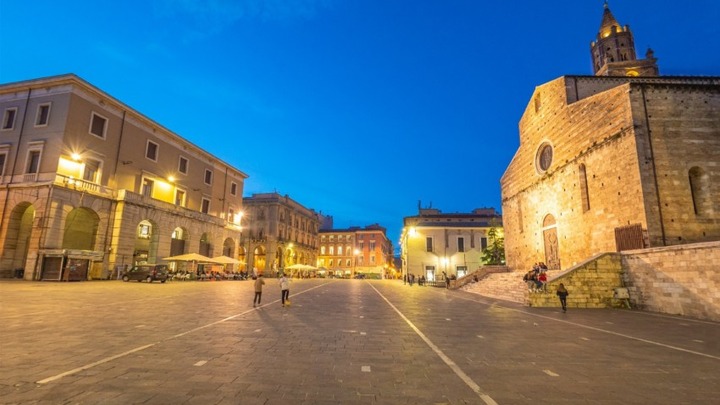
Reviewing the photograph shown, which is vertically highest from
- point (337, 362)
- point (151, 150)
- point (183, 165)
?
point (151, 150)

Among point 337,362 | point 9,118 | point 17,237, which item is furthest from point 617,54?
point 17,237

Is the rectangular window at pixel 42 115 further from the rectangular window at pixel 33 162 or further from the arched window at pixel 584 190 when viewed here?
the arched window at pixel 584 190

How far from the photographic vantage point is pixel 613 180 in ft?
63.8

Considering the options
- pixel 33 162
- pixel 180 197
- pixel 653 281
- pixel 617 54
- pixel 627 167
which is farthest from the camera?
pixel 617 54

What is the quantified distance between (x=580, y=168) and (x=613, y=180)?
3.23 meters

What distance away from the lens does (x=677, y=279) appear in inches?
565

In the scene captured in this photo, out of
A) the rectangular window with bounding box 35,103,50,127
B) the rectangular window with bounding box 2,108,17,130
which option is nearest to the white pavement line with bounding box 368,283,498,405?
the rectangular window with bounding box 35,103,50,127

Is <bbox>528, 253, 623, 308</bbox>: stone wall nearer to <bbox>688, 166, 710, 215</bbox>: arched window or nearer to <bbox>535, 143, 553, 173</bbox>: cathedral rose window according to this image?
<bbox>688, 166, 710, 215</bbox>: arched window

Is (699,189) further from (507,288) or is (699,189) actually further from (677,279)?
(507,288)

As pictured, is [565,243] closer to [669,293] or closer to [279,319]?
[669,293]

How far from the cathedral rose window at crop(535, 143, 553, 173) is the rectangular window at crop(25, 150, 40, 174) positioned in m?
38.5

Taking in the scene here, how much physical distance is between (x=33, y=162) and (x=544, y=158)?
39.5m

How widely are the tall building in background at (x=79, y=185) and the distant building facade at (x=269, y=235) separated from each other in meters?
25.3

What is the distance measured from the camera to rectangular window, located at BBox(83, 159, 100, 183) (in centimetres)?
2781
